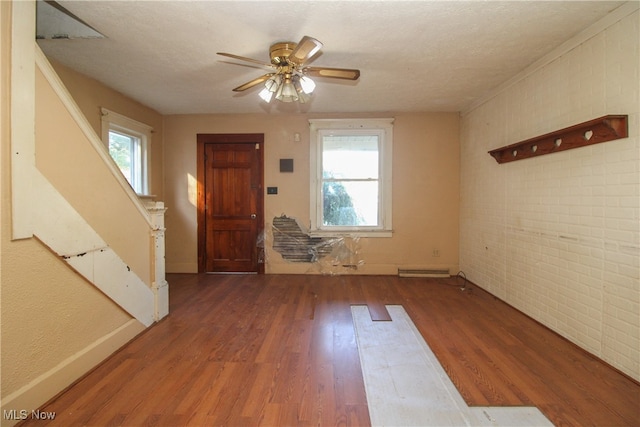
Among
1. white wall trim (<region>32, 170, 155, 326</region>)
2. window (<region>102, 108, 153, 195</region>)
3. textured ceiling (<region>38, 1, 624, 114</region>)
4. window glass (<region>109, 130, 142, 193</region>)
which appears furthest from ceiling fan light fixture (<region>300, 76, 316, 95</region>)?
window glass (<region>109, 130, 142, 193</region>)

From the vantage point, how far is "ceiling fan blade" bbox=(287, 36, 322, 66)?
1861 mm

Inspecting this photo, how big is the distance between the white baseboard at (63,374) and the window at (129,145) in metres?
2.08

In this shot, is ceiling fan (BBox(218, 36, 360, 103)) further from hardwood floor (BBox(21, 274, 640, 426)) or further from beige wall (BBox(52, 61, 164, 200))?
hardwood floor (BBox(21, 274, 640, 426))

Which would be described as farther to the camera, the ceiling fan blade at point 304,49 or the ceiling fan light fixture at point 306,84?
the ceiling fan light fixture at point 306,84

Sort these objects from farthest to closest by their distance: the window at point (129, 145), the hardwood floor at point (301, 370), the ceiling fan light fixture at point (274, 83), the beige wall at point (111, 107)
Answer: the window at point (129, 145) → the beige wall at point (111, 107) → the ceiling fan light fixture at point (274, 83) → the hardwood floor at point (301, 370)

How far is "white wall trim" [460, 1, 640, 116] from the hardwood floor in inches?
96.5

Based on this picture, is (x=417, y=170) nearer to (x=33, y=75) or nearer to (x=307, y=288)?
(x=307, y=288)

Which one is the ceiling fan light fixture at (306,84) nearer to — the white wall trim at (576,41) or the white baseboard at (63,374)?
the white wall trim at (576,41)

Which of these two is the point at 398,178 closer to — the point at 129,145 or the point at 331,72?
the point at 331,72

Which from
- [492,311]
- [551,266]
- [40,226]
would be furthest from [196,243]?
[551,266]

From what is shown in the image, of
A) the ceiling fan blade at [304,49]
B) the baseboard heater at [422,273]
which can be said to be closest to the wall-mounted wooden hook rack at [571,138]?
the baseboard heater at [422,273]

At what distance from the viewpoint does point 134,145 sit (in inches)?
158

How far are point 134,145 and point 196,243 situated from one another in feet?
5.53

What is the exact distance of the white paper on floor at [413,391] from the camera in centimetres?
150
